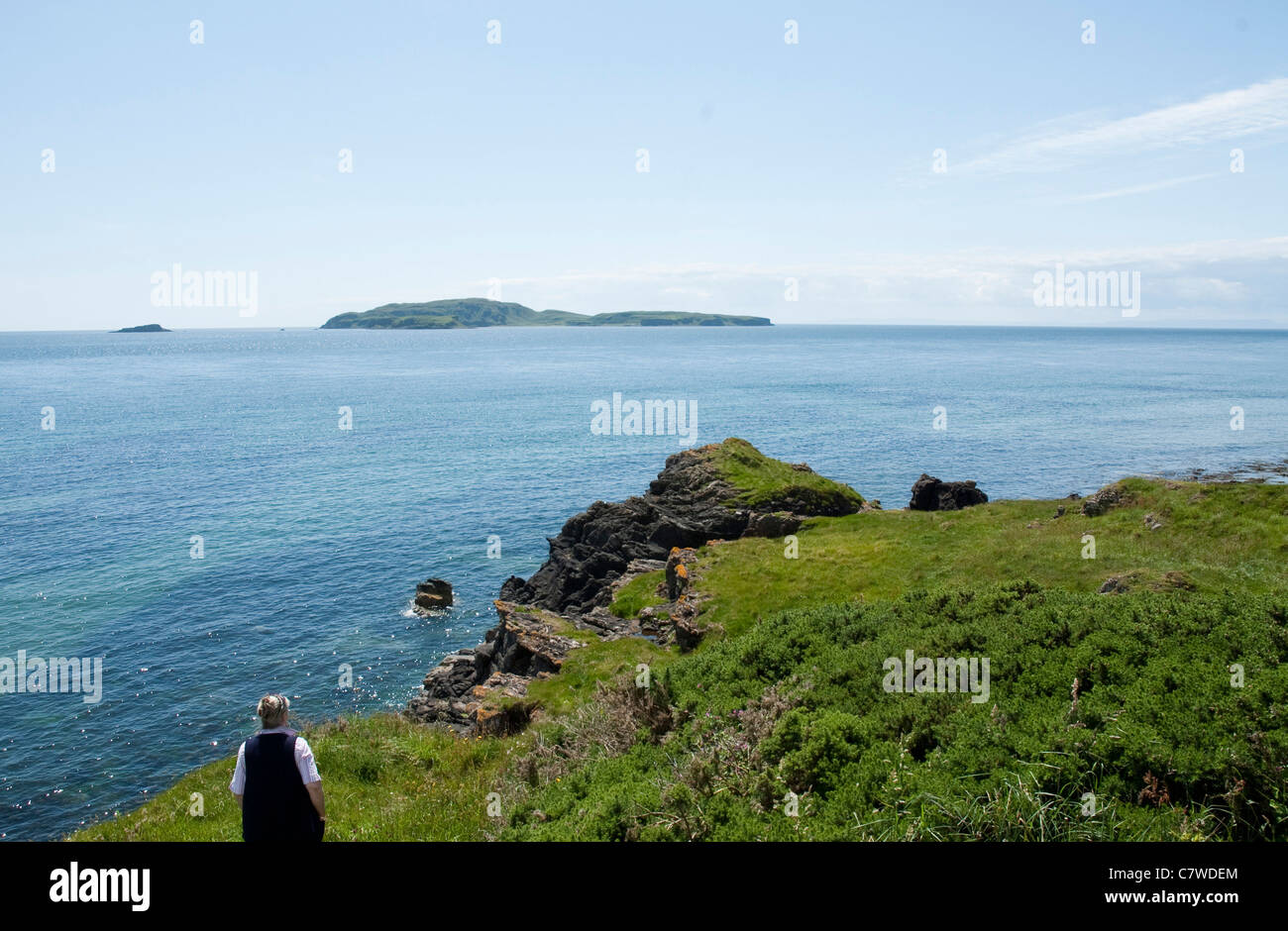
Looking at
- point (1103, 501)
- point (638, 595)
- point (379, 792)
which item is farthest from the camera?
point (1103, 501)

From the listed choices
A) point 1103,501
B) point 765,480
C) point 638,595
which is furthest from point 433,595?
point 1103,501

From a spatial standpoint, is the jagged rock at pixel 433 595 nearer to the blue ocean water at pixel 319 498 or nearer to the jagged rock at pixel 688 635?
the blue ocean water at pixel 319 498

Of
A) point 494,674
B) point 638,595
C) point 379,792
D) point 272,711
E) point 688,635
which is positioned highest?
point 272,711

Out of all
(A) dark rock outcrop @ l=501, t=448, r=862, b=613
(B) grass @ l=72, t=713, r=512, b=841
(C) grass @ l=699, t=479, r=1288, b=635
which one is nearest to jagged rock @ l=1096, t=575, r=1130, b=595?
(C) grass @ l=699, t=479, r=1288, b=635

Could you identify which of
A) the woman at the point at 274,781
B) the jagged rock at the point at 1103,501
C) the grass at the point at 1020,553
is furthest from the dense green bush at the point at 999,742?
the jagged rock at the point at 1103,501

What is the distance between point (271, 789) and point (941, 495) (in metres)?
54.9

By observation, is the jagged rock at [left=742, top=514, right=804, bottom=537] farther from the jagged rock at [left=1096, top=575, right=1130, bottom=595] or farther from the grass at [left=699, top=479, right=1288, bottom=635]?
the jagged rock at [left=1096, top=575, right=1130, bottom=595]

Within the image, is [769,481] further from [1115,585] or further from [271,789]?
[271,789]

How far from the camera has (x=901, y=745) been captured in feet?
41.4

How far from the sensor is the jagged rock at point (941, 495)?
185 ft

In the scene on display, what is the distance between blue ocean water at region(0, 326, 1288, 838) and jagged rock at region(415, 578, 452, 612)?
3.64ft

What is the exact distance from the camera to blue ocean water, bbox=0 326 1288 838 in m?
38.1
